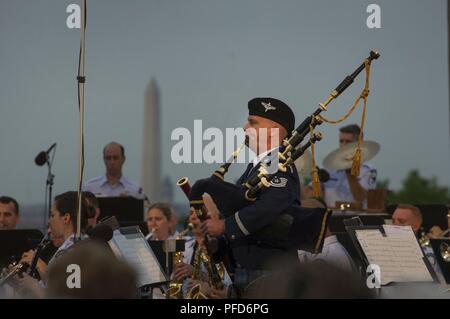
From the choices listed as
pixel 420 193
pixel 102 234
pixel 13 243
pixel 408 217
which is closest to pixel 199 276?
pixel 102 234

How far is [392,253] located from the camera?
590 cm

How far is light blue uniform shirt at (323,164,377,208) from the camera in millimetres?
11469

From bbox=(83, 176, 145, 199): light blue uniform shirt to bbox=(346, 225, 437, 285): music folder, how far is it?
5399 mm

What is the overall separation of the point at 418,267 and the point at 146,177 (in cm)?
898

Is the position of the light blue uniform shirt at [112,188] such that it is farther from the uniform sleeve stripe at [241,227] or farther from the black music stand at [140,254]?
the uniform sleeve stripe at [241,227]

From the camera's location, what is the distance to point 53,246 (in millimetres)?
7344

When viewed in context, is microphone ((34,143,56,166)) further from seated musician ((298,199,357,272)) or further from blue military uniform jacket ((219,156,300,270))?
blue military uniform jacket ((219,156,300,270))

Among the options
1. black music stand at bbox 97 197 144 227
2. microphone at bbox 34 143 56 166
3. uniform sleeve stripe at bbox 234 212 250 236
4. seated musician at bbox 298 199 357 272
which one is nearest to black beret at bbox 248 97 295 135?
uniform sleeve stripe at bbox 234 212 250 236

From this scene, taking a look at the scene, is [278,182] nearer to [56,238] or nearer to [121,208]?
[56,238]

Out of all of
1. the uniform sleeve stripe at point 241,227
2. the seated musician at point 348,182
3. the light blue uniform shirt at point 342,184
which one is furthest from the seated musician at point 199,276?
the light blue uniform shirt at point 342,184

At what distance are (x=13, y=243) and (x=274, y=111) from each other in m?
2.66

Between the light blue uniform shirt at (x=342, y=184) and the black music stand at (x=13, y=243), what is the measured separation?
4920 millimetres

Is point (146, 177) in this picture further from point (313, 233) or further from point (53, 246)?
point (313, 233)
